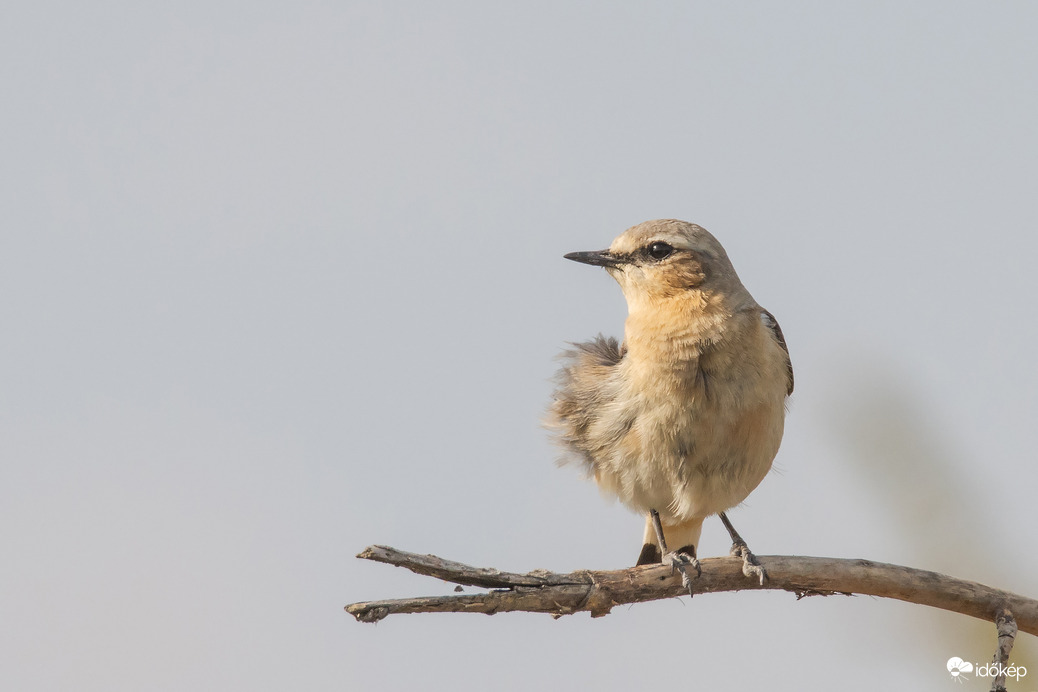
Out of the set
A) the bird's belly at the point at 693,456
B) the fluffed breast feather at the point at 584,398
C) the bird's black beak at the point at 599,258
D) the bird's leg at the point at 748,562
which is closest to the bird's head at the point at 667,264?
the bird's black beak at the point at 599,258

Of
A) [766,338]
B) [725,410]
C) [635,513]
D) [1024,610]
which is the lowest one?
[1024,610]

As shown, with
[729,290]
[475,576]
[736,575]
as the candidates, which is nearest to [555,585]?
[475,576]

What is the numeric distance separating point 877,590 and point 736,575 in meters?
0.96

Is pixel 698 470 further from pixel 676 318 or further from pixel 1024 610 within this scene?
pixel 1024 610

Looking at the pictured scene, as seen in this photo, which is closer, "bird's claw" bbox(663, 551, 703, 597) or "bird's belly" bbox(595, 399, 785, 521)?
"bird's claw" bbox(663, 551, 703, 597)

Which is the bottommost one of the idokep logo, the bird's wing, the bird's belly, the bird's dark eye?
the idokep logo

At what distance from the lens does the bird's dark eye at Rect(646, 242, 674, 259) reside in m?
8.41

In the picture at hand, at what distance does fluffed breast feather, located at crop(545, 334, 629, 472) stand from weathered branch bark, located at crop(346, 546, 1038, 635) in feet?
4.66

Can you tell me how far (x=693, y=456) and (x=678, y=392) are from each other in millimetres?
485

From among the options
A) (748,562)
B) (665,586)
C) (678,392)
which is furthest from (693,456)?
(665,586)

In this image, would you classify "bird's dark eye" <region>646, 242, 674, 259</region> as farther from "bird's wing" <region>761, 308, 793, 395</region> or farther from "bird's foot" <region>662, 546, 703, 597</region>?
"bird's foot" <region>662, 546, 703, 597</region>

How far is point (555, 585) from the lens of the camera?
5730 mm

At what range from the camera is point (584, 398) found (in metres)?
7.99

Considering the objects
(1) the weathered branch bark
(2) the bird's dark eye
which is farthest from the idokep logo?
(2) the bird's dark eye
